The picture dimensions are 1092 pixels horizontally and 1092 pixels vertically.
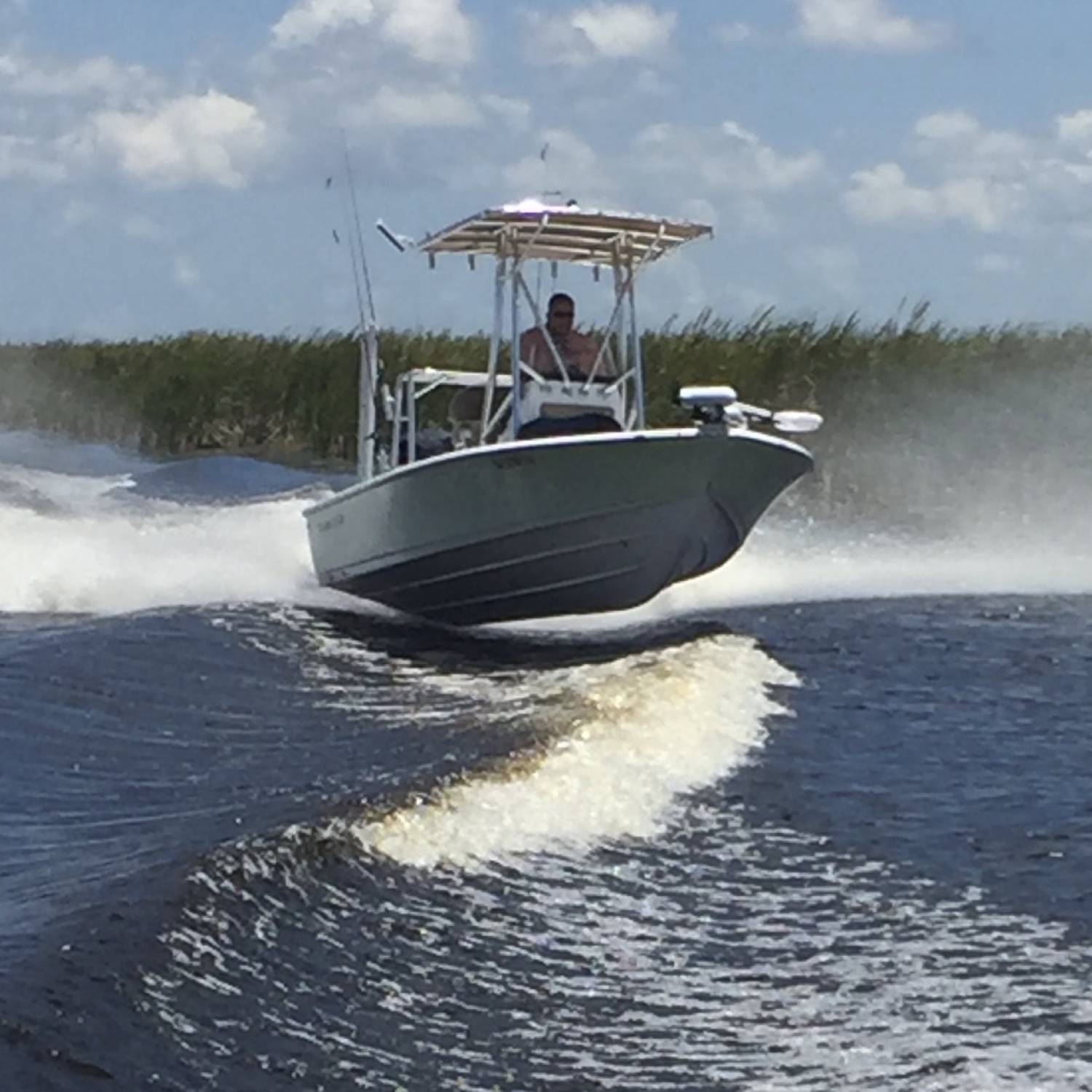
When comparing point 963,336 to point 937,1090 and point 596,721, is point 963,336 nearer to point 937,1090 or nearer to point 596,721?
point 596,721

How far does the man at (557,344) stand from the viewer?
47.2 feet

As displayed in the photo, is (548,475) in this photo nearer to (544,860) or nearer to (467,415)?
(467,415)

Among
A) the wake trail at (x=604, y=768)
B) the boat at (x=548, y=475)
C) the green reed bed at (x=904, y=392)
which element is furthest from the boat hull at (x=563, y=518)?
the green reed bed at (x=904, y=392)

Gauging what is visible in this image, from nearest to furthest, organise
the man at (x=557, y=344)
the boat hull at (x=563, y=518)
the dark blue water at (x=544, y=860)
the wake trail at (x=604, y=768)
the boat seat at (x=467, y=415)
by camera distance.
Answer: the dark blue water at (x=544, y=860), the wake trail at (x=604, y=768), the boat hull at (x=563, y=518), the man at (x=557, y=344), the boat seat at (x=467, y=415)

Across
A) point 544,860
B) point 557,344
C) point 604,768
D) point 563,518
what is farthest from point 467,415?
point 544,860

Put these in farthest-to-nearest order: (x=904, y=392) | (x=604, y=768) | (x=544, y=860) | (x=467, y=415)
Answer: (x=904, y=392), (x=467, y=415), (x=604, y=768), (x=544, y=860)

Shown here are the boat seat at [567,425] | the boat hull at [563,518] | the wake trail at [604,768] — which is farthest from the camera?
the boat seat at [567,425]

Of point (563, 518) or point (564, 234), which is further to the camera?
point (564, 234)

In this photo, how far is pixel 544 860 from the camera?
26.1 ft

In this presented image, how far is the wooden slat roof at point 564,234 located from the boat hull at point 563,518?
1.49 metres

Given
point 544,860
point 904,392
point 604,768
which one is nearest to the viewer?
point 544,860

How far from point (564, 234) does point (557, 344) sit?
2.83ft

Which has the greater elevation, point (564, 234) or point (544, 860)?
point (564, 234)

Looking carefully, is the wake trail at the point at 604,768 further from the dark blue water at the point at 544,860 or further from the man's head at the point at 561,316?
the man's head at the point at 561,316
